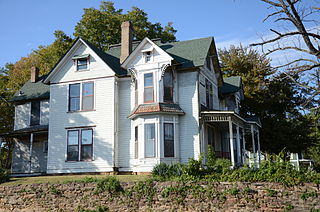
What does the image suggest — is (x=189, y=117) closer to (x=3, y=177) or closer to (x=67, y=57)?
(x=67, y=57)

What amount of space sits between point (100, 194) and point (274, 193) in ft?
26.6

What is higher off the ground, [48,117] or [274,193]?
[48,117]

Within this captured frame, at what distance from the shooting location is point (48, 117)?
2612 cm

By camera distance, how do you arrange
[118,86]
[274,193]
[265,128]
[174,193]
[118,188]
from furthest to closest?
[265,128] → [118,86] → [118,188] → [174,193] → [274,193]

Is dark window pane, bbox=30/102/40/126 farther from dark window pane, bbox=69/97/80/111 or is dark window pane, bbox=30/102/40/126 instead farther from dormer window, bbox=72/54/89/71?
dormer window, bbox=72/54/89/71

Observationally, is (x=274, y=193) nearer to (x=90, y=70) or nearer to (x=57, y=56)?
(x=90, y=70)

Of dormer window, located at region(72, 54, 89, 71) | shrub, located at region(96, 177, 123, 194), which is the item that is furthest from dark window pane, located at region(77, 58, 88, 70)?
shrub, located at region(96, 177, 123, 194)

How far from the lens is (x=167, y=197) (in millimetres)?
15320

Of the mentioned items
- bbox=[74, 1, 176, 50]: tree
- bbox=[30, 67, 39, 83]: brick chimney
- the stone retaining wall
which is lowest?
the stone retaining wall

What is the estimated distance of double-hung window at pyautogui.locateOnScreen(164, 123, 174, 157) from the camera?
20531 mm

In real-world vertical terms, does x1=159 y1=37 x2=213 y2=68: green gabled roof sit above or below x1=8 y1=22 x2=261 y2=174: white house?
above

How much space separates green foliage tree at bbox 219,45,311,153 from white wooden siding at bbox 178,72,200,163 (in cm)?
1086

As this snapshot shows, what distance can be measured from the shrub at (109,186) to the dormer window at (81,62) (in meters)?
9.62

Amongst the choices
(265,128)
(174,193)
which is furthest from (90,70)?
(265,128)
